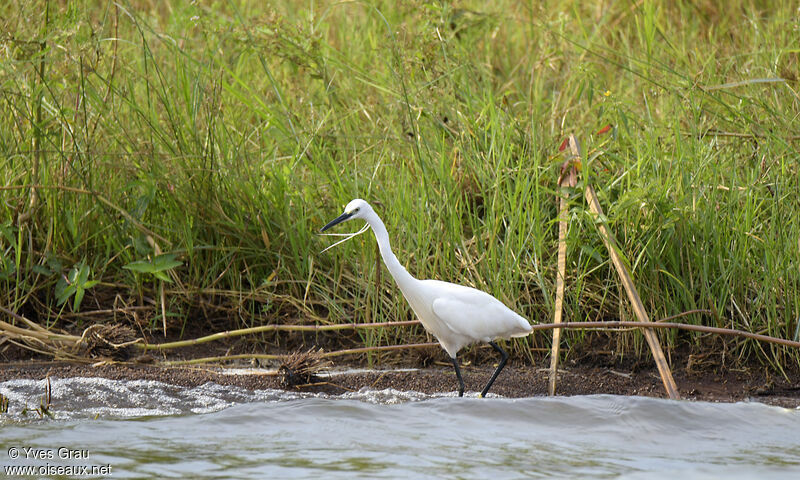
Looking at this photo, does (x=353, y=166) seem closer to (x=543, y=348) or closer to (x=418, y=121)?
(x=418, y=121)

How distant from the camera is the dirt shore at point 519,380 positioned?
387cm

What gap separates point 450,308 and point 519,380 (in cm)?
57

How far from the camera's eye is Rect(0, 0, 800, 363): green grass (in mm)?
4168

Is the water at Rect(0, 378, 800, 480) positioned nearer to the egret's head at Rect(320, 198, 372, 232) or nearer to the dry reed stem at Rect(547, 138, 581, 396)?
the dry reed stem at Rect(547, 138, 581, 396)

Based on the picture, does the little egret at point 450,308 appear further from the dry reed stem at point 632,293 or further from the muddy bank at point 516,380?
the dry reed stem at point 632,293

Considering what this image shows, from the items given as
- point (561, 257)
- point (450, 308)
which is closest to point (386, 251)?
point (450, 308)

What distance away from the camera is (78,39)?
4223 millimetres

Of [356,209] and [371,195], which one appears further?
[371,195]

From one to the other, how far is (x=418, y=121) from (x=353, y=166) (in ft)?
1.66

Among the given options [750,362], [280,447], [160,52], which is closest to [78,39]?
[160,52]

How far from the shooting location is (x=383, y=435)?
326cm

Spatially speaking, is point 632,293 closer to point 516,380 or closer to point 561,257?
point 561,257

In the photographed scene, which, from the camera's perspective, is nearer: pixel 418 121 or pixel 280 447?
pixel 280 447

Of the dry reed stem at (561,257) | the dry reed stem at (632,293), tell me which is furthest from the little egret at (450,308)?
the dry reed stem at (632,293)
